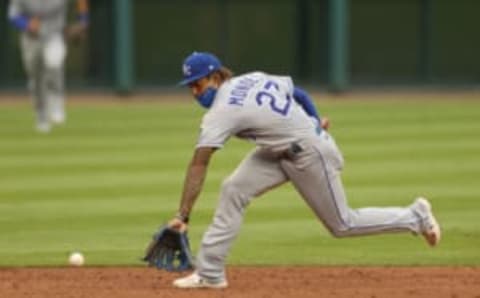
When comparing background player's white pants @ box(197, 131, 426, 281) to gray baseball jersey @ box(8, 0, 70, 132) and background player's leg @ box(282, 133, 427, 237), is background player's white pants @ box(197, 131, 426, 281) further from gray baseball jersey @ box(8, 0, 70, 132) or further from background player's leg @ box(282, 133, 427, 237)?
gray baseball jersey @ box(8, 0, 70, 132)

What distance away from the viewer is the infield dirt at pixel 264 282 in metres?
8.63

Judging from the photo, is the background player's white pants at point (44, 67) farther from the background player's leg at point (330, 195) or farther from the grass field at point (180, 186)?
the background player's leg at point (330, 195)

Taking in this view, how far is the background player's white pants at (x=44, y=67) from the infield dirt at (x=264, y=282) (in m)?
9.34

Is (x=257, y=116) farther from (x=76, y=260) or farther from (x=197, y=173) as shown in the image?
(x=76, y=260)

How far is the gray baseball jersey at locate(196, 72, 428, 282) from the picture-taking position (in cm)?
847

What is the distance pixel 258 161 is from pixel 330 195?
0.48m

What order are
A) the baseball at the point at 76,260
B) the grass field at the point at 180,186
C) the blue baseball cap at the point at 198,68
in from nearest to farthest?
the blue baseball cap at the point at 198,68, the baseball at the point at 76,260, the grass field at the point at 180,186

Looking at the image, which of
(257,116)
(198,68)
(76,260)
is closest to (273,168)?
(257,116)

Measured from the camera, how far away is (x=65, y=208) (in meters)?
12.5

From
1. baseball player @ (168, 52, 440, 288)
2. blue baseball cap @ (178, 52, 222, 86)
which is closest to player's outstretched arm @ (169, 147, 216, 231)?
baseball player @ (168, 52, 440, 288)

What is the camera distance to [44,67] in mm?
19266

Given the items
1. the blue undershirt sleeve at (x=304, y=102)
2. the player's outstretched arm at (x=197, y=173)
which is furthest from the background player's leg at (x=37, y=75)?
the player's outstretched arm at (x=197, y=173)

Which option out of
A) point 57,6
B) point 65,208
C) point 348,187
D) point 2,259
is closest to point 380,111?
point 57,6

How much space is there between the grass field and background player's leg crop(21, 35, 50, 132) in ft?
1.05
